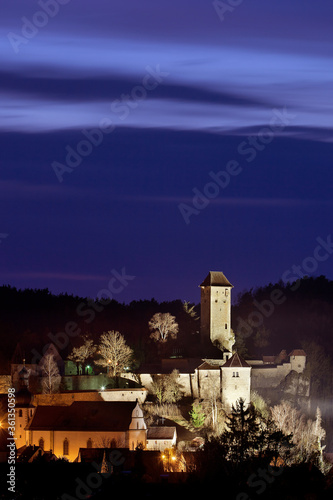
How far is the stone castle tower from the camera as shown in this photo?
76438mm

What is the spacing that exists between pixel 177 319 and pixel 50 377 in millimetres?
13789

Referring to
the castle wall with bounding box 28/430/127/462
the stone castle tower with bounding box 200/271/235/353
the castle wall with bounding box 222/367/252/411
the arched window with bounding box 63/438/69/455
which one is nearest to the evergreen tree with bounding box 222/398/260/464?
the castle wall with bounding box 28/430/127/462

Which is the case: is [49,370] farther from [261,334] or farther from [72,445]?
[261,334]

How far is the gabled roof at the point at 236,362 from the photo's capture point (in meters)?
70.9

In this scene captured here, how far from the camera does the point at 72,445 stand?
65.1 metres

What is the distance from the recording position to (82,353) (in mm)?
76500

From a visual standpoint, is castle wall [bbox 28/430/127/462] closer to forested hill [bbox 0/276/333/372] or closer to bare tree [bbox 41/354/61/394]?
bare tree [bbox 41/354/61/394]

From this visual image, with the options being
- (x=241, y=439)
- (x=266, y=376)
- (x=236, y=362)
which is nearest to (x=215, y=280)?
(x=266, y=376)

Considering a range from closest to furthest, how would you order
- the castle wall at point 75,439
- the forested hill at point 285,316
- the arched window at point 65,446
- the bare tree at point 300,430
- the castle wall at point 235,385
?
the bare tree at point 300,430 → the castle wall at point 75,439 → the arched window at point 65,446 → the castle wall at point 235,385 → the forested hill at point 285,316

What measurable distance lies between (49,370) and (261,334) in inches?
969

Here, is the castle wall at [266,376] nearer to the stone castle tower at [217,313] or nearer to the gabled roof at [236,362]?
the stone castle tower at [217,313]

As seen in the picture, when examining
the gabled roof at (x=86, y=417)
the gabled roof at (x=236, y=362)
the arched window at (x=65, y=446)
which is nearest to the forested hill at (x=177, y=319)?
the gabled roof at (x=236, y=362)

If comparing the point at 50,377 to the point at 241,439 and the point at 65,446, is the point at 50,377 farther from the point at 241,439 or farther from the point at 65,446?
the point at 241,439

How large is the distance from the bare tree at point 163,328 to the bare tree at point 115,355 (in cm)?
315
